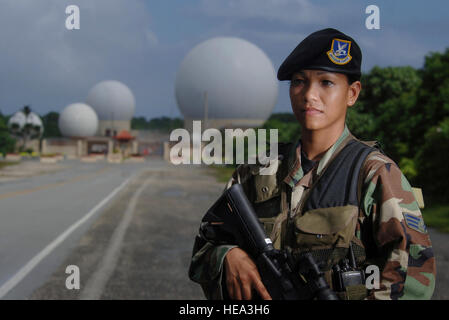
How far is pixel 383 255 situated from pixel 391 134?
1945 centimetres

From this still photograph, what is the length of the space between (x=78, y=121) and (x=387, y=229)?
96931 mm

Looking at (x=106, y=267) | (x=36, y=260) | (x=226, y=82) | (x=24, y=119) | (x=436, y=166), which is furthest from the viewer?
(x=24, y=119)

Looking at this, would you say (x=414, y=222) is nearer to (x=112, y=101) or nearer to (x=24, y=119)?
(x=112, y=101)

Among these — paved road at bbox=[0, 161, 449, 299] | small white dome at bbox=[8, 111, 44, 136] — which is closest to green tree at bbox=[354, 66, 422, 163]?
paved road at bbox=[0, 161, 449, 299]

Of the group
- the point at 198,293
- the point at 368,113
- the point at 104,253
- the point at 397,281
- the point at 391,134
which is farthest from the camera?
the point at 368,113

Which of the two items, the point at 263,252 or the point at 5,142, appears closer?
the point at 263,252

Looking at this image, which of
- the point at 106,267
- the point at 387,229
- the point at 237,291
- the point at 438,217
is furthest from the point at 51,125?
the point at 387,229

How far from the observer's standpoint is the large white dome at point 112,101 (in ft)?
333

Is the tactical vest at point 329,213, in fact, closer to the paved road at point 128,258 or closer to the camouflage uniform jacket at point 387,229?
the camouflage uniform jacket at point 387,229

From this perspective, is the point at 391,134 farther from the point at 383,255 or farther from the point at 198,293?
the point at 383,255

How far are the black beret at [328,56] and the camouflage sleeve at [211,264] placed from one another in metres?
0.46

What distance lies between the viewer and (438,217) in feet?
44.6
